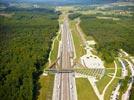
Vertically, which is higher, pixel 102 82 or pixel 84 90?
pixel 102 82

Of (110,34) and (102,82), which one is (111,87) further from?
(110,34)

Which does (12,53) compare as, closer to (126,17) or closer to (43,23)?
(43,23)

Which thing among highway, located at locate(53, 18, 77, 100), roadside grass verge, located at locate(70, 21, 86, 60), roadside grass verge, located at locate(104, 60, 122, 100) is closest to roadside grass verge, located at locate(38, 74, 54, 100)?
highway, located at locate(53, 18, 77, 100)

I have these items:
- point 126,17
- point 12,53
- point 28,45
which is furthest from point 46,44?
point 126,17

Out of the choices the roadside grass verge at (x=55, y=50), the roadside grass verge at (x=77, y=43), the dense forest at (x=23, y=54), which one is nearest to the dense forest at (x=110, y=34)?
the roadside grass verge at (x=77, y=43)

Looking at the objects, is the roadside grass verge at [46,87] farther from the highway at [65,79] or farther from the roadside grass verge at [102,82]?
the roadside grass verge at [102,82]

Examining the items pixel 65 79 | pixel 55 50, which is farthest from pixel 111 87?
pixel 55 50

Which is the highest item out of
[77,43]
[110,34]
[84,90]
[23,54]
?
[23,54]
